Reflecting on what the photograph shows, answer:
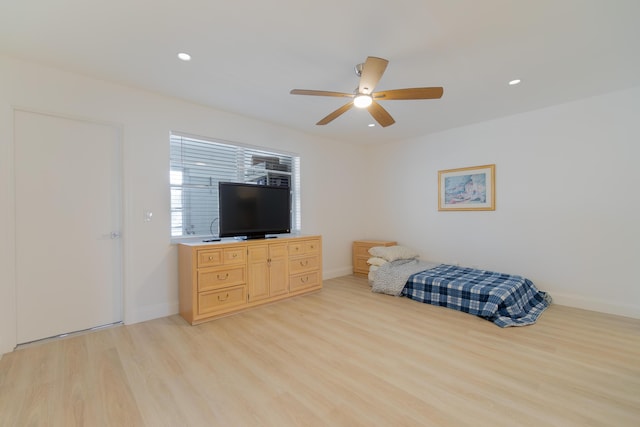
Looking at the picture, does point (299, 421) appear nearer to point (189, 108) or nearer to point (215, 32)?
point (215, 32)

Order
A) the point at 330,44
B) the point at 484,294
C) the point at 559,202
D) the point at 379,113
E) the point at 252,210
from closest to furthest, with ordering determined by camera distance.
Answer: the point at 330,44
the point at 379,113
the point at 484,294
the point at 559,202
the point at 252,210

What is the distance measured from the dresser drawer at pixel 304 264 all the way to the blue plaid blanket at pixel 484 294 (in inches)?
53.4

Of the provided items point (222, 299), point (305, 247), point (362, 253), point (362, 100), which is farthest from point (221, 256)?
point (362, 253)

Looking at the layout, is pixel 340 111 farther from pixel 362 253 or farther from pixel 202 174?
pixel 362 253

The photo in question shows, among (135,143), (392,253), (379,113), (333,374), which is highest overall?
(379,113)

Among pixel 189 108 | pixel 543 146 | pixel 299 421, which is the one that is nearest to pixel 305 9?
pixel 189 108

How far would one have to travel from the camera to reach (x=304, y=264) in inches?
157

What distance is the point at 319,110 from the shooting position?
11.8 ft

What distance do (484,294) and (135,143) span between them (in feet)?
14.3

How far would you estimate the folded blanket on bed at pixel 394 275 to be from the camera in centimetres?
388

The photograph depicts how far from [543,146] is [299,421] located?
432 cm

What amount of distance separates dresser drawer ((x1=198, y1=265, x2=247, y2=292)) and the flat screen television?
0.46 m

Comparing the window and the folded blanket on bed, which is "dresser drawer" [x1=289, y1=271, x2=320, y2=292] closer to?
Result: the folded blanket on bed

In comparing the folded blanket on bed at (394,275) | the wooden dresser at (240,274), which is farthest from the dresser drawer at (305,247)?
the folded blanket on bed at (394,275)
